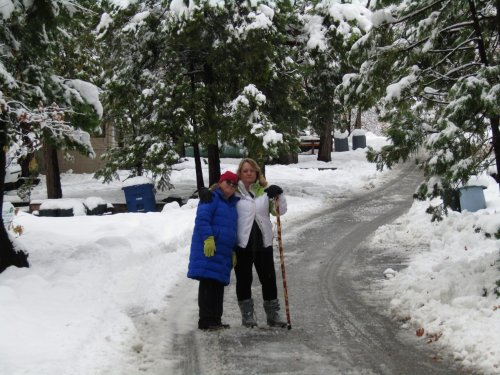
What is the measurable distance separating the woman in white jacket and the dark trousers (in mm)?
251

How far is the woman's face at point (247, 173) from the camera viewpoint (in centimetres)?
644

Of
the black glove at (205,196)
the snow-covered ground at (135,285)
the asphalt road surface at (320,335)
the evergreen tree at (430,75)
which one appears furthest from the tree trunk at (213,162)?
the black glove at (205,196)

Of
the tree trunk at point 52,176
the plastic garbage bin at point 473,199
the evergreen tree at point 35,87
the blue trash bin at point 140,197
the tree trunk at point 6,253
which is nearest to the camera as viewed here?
the evergreen tree at point 35,87

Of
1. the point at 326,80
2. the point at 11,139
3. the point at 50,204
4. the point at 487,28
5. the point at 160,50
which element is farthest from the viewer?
the point at 326,80

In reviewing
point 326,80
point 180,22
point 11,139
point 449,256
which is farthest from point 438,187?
point 326,80

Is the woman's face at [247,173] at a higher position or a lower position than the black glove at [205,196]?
higher

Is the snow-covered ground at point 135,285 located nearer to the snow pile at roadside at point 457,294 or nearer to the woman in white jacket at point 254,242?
the snow pile at roadside at point 457,294

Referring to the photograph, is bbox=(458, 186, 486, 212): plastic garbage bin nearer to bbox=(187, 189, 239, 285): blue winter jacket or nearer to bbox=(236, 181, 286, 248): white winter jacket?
bbox=(236, 181, 286, 248): white winter jacket

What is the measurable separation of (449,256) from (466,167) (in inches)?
103

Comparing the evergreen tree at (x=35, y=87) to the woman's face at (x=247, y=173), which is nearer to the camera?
the woman's face at (x=247, y=173)

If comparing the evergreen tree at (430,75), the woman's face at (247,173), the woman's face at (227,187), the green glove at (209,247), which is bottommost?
the green glove at (209,247)

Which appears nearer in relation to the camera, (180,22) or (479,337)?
(479,337)

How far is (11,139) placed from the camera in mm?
8320

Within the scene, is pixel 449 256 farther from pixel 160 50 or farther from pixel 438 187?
pixel 160 50
